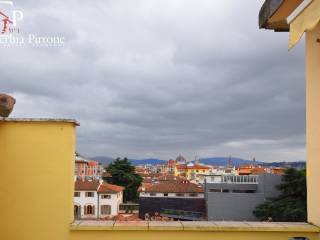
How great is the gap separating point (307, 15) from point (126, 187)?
61.5m

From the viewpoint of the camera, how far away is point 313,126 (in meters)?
3.65

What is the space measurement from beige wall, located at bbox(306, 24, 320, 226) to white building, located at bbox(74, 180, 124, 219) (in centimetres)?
4915

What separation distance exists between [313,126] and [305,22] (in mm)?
1354

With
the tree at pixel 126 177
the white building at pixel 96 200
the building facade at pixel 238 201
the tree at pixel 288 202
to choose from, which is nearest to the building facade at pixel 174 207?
the building facade at pixel 238 201

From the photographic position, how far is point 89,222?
3668 mm

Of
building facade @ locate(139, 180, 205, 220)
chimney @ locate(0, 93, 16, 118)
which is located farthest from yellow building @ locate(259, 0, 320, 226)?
building facade @ locate(139, 180, 205, 220)

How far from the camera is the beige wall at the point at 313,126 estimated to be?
3562 millimetres

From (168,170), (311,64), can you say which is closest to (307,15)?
(311,64)

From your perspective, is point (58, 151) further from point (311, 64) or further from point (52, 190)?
point (311, 64)

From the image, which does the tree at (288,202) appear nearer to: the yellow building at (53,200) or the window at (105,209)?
the window at (105,209)

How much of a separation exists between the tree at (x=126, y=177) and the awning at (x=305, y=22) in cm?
6019

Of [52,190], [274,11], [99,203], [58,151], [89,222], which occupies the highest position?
[274,11]

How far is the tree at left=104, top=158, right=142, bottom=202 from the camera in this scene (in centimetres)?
6203

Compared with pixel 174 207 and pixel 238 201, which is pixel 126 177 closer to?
pixel 174 207
